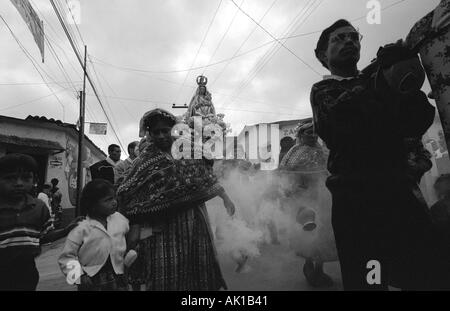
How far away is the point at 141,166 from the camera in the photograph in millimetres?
2340

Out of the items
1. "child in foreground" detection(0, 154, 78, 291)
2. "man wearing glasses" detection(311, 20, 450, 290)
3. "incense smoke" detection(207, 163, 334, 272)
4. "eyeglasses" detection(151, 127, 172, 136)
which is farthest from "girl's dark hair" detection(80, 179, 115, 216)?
"incense smoke" detection(207, 163, 334, 272)

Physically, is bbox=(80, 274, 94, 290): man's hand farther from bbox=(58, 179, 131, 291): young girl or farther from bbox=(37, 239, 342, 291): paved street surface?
bbox=(37, 239, 342, 291): paved street surface

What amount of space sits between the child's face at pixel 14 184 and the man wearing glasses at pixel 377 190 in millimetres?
2271

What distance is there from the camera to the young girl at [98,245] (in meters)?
2.06

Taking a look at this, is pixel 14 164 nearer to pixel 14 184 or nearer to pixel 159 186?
pixel 14 184

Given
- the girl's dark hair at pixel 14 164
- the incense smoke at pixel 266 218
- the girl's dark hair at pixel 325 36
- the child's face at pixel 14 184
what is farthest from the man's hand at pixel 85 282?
the girl's dark hair at pixel 325 36

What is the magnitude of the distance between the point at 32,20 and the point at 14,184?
15.6 feet

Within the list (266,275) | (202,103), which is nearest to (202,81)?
(202,103)

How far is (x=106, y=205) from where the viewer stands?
7.75 ft

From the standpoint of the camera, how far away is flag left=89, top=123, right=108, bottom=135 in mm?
14945

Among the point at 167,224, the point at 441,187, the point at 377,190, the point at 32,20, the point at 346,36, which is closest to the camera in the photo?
the point at 377,190

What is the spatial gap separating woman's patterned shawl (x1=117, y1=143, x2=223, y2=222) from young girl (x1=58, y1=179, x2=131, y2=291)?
0.21m
